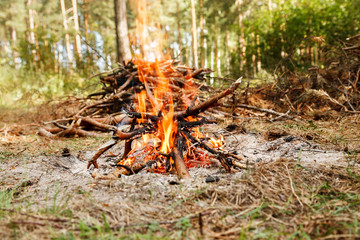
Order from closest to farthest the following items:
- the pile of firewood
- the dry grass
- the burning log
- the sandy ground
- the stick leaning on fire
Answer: the dry grass
the sandy ground
the burning log
the stick leaning on fire
the pile of firewood

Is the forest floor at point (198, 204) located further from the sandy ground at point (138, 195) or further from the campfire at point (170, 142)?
the campfire at point (170, 142)

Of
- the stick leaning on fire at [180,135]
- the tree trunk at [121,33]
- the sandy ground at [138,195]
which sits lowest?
the sandy ground at [138,195]

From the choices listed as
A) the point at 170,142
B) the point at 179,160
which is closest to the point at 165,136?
the point at 170,142

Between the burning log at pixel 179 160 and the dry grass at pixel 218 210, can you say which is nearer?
the dry grass at pixel 218 210

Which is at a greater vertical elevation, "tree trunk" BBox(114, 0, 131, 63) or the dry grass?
"tree trunk" BBox(114, 0, 131, 63)

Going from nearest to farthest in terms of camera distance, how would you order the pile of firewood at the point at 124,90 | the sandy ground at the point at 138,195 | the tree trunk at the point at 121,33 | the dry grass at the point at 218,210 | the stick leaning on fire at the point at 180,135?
the dry grass at the point at 218,210 → the sandy ground at the point at 138,195 → the stick leaning on fire at the point at 180,135 → the pile of firewood at the point at 124,90 → the tree trunk at the point at 121,33

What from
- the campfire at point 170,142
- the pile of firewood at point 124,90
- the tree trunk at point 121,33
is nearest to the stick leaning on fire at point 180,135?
the campfire at point 170,142

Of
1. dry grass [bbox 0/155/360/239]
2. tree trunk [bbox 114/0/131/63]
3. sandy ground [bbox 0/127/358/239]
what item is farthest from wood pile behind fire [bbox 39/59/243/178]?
tree trunk [bbox 114/0/131/63]

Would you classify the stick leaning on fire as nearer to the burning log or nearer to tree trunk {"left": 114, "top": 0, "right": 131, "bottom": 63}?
the burning log

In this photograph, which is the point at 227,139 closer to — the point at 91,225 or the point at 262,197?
the point at 262,197

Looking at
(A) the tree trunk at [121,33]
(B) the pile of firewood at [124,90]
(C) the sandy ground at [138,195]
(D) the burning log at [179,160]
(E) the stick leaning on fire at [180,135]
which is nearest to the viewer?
(C) the sandy ground at [138,195]

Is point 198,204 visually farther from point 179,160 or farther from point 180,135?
point 180,135

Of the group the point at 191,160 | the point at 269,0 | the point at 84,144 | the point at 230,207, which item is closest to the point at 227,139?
the point at 191,160

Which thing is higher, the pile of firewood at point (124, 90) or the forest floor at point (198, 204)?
the pile of firewood at point (124, 90)
